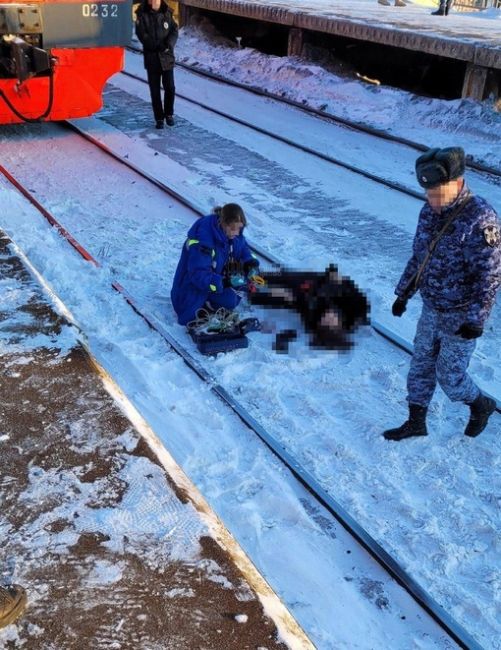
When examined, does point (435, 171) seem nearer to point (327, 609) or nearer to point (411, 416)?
point (411, 416)

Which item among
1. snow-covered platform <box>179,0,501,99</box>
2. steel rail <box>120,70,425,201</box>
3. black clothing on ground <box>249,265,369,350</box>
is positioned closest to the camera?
black clothing on ground <box>249,265,369,350</box>

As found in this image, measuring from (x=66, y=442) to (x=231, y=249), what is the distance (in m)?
2.27

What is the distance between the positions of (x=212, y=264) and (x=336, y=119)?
667 centimetres

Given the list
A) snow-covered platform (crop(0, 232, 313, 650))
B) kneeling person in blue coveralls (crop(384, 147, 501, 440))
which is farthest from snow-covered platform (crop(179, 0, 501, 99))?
snow-covered platform (crop(0, 232, 313, 650))

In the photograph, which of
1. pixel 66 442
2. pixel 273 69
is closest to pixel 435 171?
pixel 66 442

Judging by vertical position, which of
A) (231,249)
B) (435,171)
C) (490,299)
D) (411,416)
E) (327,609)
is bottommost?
(327,609)

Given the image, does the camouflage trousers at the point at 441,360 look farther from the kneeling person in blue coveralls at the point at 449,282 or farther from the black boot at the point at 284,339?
Result: the black boot at the point at 284,339

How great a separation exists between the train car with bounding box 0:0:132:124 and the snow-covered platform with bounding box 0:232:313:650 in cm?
505

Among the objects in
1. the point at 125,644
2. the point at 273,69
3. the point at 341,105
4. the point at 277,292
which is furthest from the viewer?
the point at 273,69

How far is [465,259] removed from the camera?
3.54m

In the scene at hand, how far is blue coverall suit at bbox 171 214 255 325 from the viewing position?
499 cm

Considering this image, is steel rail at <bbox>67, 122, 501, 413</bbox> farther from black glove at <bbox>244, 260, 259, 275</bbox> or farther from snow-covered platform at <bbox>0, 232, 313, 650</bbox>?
snow-covered platform at <bbox>0, 232, 313, 650</bbox>

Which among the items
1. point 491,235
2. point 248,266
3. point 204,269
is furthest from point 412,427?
point 248,266

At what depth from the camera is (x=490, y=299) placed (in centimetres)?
355
